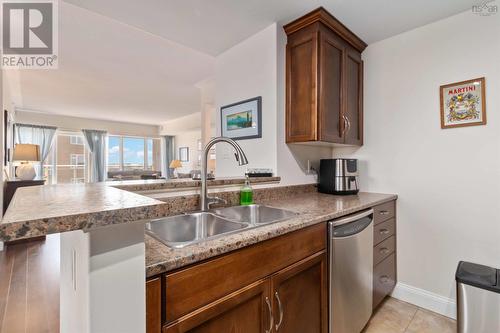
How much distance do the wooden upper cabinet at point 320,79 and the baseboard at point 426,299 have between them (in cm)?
136

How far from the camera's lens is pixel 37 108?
221 inches

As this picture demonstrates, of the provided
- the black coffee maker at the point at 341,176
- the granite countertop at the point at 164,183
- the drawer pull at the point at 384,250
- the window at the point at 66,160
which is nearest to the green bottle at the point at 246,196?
the granite countertop at the point at 164,183

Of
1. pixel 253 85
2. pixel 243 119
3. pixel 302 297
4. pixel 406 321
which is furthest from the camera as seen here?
pixel 243 119

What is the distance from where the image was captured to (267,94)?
79.7 inches

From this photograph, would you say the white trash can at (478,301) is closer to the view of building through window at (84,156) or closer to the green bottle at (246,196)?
the green bottle at (246,196)

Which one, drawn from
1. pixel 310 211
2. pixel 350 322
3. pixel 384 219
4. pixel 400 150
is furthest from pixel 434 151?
pixel 350 322

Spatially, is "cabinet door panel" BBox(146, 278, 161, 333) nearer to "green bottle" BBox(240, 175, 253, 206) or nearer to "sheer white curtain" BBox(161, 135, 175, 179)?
"green bottle" BBox(240, 175, 253, 206)

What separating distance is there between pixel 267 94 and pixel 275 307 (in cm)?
159

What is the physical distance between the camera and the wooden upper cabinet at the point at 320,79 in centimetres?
182

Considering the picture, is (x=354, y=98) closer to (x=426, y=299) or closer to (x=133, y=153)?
(x=426, y=299)

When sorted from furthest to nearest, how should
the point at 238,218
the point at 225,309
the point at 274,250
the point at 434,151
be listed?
the point at 434,151 → the point at 238,218 → the point at 274,250 → the point at 225,309

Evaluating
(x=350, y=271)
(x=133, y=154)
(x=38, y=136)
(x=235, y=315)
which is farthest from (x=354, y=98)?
(x=133, y=154)

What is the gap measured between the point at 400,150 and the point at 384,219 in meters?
0.65

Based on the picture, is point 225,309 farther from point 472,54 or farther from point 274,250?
point 472,54
